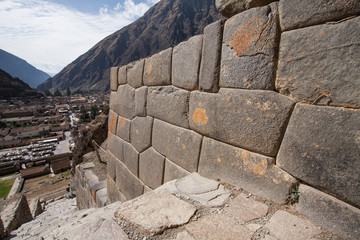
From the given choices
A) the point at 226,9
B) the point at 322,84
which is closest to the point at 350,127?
the point at 322,84

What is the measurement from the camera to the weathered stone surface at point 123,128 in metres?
3.14

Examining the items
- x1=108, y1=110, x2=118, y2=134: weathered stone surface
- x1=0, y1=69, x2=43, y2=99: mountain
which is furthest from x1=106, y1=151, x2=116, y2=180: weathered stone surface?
x1=0, y1=69, x2=43, y2=99: mountain

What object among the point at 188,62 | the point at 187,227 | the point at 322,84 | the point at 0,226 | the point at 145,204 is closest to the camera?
the point at 322,84

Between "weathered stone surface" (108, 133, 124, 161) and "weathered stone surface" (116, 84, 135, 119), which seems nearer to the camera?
"weathered stone surface" (116, 84, 135, 119)

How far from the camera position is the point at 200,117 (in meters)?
1.86

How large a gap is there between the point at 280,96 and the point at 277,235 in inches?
33.3

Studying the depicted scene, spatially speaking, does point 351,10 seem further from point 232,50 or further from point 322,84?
point 232,50

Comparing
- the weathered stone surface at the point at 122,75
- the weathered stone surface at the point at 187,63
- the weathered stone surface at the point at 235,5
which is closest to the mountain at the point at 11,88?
the weathered stone surface at the point at 122,75

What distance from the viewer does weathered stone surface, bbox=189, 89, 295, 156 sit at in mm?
1322

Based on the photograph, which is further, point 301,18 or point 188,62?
point 188,62

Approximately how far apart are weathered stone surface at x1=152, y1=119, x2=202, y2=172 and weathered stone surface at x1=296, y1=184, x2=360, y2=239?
3.15 feet

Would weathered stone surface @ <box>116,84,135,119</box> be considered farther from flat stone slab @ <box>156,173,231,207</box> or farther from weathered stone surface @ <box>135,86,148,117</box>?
flat stone slab @ <box>156,173,231,207</box>

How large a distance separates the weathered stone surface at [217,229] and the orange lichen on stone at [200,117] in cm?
82

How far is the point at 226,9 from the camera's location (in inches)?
62.9
